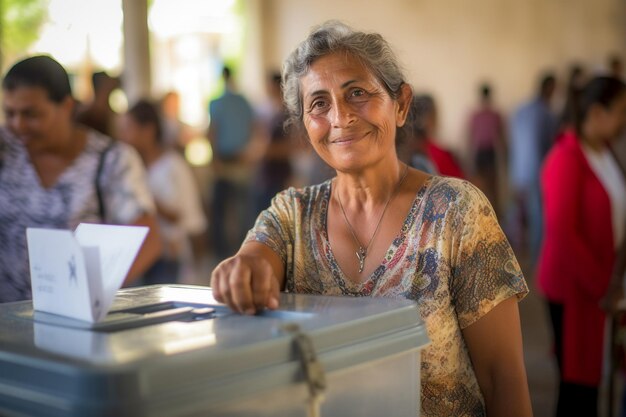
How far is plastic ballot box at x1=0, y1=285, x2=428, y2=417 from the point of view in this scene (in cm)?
104

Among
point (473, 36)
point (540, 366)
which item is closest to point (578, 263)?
point (540, 366)

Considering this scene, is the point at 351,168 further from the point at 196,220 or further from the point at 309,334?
the point at 196,220

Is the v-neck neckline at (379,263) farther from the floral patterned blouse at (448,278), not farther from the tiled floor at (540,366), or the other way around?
the tiled floor at (540,366)

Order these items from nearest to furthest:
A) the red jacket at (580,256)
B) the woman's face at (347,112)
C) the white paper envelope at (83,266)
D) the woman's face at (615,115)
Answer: the white paper envelope at (83,266)
the woman's face at (347,112)
the red jacket at (580,256)
the woman's face at (615,115)

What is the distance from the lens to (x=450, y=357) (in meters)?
1.77

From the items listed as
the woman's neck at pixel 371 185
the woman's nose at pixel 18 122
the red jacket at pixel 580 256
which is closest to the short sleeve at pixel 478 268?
the woman's neck at pixel 371 185

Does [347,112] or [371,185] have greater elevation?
[347,112]

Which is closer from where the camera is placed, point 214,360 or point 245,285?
point 214,360

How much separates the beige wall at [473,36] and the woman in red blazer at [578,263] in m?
8.50

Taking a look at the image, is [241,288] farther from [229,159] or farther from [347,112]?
[229,159]

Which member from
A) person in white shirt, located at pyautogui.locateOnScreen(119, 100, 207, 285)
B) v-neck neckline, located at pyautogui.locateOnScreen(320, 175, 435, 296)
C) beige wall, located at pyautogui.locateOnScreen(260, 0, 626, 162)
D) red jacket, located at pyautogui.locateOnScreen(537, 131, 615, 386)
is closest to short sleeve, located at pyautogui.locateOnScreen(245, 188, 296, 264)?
v-neck neckline, located at pyautogui.locateOnScreen(320, 175, 435, 296)

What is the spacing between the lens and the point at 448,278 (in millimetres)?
1789

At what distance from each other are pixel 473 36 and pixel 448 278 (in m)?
11.5

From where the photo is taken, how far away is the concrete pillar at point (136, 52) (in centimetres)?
942
